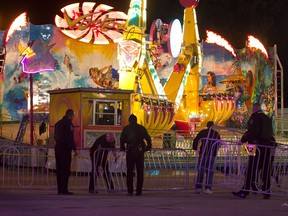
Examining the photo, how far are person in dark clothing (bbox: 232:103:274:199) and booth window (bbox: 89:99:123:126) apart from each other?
9.56 m

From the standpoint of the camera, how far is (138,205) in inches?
452

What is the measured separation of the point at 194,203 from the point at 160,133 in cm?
1805

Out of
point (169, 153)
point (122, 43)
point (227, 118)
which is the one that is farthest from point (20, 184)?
point (227, 118)

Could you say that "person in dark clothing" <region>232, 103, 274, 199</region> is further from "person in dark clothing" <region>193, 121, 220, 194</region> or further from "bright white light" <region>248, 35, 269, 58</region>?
"bright white light" <region>248, 35, 269, 58</region>

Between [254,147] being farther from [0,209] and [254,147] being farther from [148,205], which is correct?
[0,209]

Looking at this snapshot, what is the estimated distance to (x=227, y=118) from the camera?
3669 cm

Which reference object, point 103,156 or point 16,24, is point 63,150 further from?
point 16,24

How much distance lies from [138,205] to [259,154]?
9.80 feet

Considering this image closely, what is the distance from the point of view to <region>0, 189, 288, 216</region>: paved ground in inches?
407

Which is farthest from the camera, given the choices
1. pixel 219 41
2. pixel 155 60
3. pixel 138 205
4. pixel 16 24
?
pixel 219 41

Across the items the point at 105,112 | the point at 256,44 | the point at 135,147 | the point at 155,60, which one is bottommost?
the point at 135,147

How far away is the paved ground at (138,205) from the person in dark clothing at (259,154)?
12.2 inches

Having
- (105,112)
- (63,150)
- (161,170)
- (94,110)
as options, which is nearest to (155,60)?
(105,112)

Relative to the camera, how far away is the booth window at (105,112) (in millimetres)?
22391
